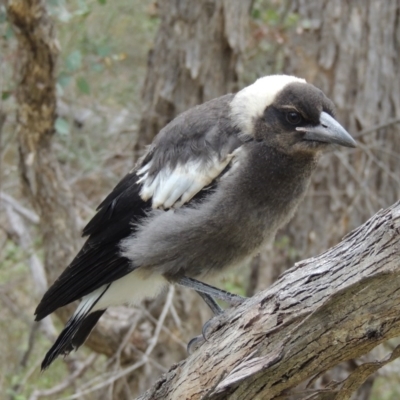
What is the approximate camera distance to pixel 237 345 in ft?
7.39

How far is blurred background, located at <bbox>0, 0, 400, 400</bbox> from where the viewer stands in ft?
12.7

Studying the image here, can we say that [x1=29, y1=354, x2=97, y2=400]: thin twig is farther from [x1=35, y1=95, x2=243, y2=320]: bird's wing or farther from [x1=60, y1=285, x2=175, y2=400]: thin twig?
[x1=35, y1=95, x2=243, y2=320]: bird's wing

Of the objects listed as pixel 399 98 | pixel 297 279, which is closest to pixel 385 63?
pixel 399 98

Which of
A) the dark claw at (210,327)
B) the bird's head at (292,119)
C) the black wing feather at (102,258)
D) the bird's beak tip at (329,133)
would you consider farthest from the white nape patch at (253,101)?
the dark claw at (210,327)

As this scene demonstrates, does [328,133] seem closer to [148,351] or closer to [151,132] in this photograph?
[148,351]

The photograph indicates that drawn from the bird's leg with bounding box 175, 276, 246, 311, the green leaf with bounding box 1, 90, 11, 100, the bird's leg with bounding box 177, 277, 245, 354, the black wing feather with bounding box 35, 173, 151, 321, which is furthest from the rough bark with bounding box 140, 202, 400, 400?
the green leaf with bounding box 1, 90, 11, 100

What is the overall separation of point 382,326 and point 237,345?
20.4 inches

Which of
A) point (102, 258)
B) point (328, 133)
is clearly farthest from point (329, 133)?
point (102, 258)

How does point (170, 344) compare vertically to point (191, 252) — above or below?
below

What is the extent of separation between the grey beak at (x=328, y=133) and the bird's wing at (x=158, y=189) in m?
0.30

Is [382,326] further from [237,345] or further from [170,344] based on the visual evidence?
[170,344]

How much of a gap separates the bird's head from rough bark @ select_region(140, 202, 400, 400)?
0.75m

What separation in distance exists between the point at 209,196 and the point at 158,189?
0.26 meters

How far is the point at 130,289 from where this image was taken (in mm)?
3117
